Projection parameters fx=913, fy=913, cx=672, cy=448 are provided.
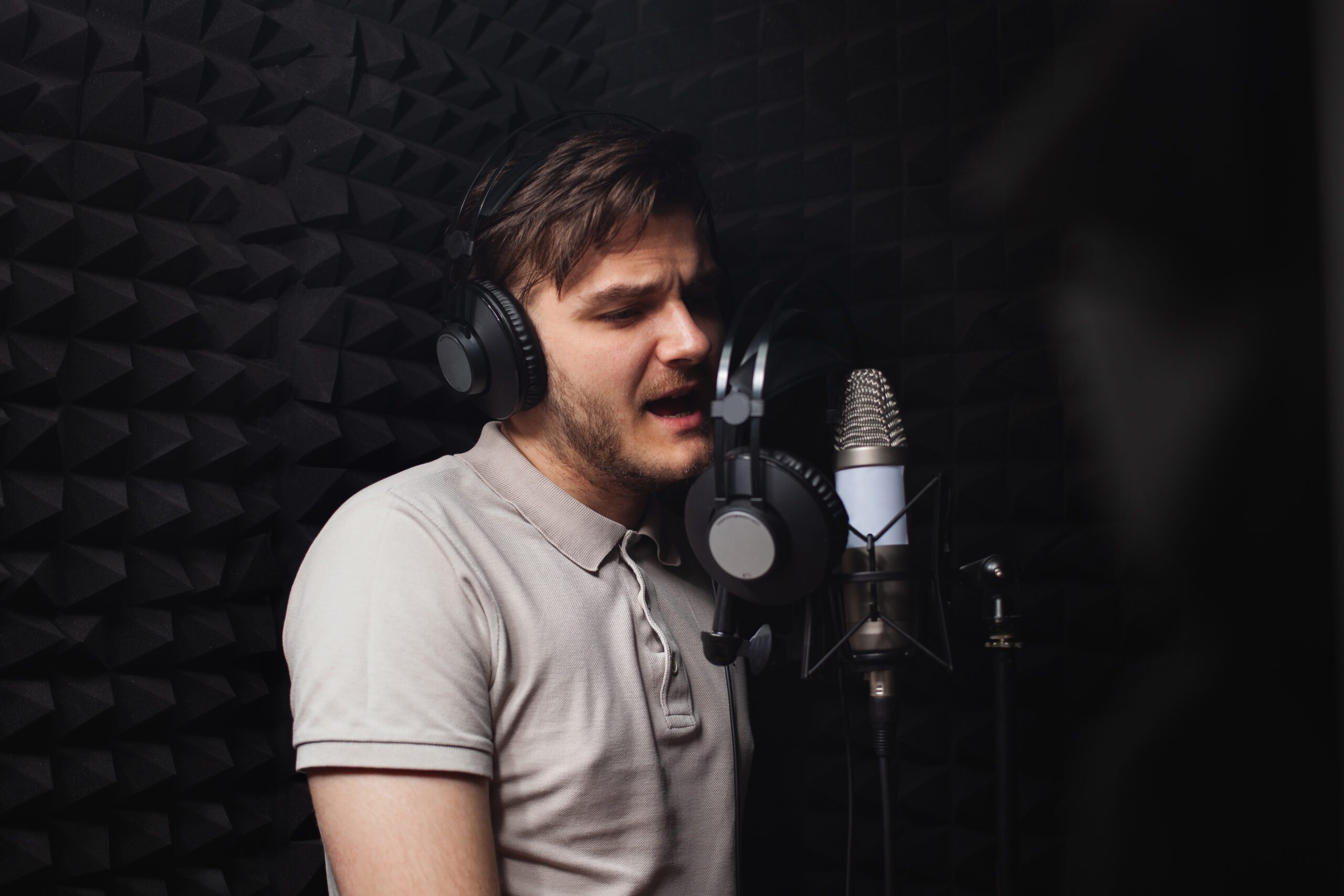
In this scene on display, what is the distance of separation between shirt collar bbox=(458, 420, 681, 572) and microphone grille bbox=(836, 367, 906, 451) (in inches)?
13.3

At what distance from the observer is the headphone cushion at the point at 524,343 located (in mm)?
1159

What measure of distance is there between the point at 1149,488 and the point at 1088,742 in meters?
0.35

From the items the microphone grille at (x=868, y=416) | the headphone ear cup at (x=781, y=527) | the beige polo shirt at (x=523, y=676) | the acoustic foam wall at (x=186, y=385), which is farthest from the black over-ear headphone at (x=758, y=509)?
the acoustic foam wall at (x=186, y=385)

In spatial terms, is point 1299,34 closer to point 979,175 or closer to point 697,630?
point 979,175

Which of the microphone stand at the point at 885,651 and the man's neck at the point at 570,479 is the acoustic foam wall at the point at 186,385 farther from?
the microphone stand at the point at 885,651

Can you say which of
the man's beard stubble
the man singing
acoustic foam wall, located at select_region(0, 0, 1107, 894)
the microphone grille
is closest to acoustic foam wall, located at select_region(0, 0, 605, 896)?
acoustic foam wall, located at select_region(0, 0, 1107, 894)

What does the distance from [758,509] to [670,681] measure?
0.35 m

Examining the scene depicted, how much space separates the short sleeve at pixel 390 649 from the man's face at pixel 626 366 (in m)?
0.26

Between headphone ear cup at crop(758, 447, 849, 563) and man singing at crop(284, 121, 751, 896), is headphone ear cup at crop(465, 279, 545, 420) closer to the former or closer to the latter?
man singing at crop(284, 121, 751, 896)

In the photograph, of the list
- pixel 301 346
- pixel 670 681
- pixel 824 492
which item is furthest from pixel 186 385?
pixel 824 492

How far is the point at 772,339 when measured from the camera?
3.37 feet

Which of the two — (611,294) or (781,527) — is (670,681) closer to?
(781,527)

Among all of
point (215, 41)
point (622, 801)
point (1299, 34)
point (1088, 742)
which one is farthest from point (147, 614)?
point (1299, 34)

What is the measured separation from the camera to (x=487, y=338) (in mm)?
1147
